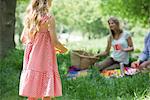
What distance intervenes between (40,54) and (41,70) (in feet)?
0.67

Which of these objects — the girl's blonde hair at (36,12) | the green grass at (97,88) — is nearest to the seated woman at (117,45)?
the green grass at (97,88)

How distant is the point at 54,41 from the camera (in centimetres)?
582

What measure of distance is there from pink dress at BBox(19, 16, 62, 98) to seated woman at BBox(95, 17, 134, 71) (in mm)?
4130

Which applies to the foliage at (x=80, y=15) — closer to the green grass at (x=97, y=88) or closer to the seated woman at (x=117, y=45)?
the seated woman at (x=117, y=45)

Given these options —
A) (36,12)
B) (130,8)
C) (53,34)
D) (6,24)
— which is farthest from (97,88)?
(130,8)

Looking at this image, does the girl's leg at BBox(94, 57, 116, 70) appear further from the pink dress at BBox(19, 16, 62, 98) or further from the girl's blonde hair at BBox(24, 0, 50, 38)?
the girl's blonde hair at BBox(24, 0, 50, 38)

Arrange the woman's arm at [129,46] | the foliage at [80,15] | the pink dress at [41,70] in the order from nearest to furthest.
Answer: the pink dress at [41,70], the woman's arm at [129,46], the foliage at [80,15]

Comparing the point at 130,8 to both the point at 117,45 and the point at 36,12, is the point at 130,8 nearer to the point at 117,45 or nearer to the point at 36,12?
the point at 117,45

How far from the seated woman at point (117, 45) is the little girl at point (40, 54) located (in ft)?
13.6

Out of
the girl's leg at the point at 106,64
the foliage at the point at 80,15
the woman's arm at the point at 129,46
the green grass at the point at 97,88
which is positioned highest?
the foliage at the point at 80,15

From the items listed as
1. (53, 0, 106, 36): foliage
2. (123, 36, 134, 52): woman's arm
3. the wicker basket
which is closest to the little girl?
(123, 36, 134, 52): woman's arm

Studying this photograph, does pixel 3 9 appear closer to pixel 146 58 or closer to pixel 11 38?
pixel 11 38

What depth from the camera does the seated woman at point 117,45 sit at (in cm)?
994

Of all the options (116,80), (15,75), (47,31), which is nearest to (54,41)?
(47,31)
